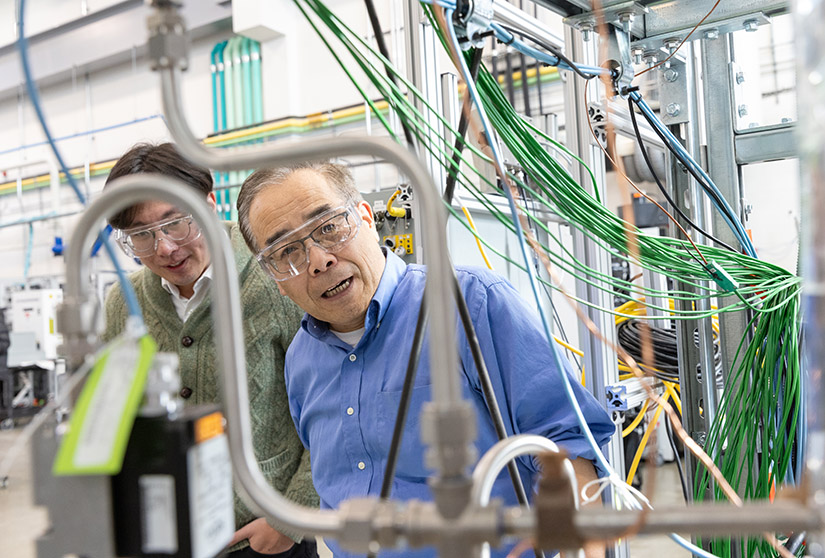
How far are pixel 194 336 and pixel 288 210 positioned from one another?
533mm

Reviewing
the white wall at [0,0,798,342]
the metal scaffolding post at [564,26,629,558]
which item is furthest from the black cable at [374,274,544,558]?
the white wall at [0,0,798,342]

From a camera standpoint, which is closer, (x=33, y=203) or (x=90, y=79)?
(x=90, y=79)

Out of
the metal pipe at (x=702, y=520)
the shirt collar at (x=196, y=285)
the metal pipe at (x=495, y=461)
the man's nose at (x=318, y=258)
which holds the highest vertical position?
the man's nose at (x=318, y=258)

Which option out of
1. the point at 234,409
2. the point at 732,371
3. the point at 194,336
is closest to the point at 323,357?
the point at 194,336

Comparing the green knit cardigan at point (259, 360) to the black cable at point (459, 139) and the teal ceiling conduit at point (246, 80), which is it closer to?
the black cable at point (459, 139)

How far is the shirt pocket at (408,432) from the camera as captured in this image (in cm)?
115

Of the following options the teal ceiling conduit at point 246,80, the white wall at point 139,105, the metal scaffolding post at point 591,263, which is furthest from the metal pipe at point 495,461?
the teal ceiling conduit at point 246,80

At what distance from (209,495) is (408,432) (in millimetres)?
721

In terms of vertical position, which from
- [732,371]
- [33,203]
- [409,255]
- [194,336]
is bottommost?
[732,371]

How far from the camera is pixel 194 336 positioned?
1.60 meters

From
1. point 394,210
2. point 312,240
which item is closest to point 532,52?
point 312,240

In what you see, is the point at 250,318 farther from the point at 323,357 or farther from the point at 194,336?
the point at 323,357

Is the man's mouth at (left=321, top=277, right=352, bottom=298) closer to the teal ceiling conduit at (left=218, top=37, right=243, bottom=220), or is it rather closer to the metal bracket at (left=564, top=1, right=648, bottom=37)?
the metal bracket at (left=564, top=1, right=648, bottom=37)

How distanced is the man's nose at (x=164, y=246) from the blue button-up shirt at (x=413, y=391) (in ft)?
1.29
